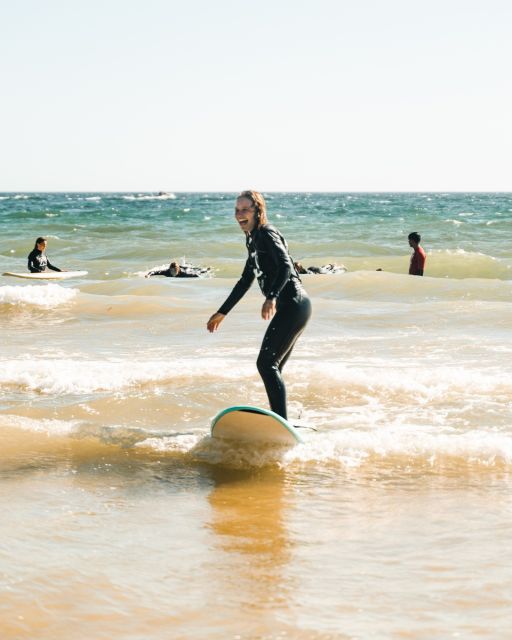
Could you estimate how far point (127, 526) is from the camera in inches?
197

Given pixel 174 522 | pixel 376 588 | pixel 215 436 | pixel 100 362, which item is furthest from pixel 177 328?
pixel 376 588

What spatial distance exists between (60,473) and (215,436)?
3.90 ft

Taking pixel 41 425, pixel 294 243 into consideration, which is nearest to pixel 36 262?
pixel 41 425

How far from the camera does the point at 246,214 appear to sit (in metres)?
6.28

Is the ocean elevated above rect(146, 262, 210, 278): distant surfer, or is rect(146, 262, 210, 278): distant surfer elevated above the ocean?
rect(146, 262, 210, 278): distant surfer

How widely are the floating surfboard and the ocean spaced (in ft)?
0.36

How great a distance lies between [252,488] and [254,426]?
71 cm

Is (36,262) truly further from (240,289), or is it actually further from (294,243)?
(294,243)

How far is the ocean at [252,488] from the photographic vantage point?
3.91 m

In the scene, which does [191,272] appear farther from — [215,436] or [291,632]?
[291,632]

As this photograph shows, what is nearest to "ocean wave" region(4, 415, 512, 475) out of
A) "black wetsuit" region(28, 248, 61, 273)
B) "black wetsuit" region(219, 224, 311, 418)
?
"black wetsuit" region(219, 224, 311, 418)

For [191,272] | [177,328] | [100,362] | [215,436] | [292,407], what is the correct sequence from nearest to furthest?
[215,436], [292,407], [100,362], [177,328], [191,272]

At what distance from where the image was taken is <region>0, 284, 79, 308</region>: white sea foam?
1667 cm

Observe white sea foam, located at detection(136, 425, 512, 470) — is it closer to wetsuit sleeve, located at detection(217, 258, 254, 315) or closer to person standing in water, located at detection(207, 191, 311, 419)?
person standing in water, located at detection(207, 191, 311, 419)
